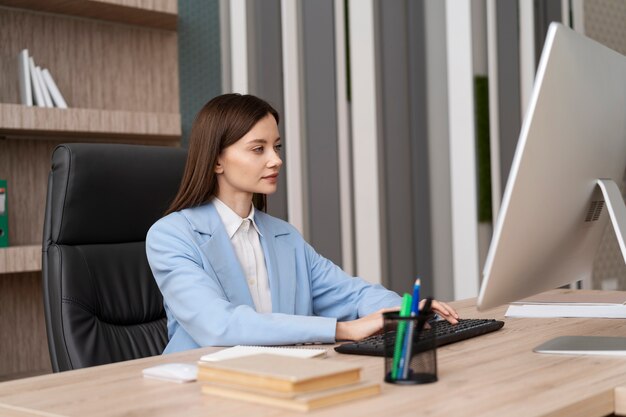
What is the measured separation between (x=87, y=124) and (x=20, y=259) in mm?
604

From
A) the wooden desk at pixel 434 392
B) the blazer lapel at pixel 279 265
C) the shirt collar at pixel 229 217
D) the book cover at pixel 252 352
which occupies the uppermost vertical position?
the shirt collar at pixel 229 217

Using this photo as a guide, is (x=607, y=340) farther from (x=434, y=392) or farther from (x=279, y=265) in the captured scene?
(x=279, y=265)

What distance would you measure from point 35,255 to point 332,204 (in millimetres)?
1173

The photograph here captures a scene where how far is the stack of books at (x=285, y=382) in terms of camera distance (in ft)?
3.01

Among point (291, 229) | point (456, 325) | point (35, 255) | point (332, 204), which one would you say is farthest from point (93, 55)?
point (456, 325)

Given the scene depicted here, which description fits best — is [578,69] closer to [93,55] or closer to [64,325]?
[64,325]

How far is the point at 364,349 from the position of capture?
1.26m

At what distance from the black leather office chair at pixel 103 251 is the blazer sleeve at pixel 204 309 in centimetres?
20

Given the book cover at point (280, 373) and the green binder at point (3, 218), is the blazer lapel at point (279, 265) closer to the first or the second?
the book cover at point (280, 373)

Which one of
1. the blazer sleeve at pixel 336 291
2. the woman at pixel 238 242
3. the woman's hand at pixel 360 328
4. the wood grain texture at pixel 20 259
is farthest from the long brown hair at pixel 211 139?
the wood grain texture at pixel 20 259

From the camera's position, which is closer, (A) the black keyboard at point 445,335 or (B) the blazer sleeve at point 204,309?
(A) the black keyboard at point 445,335

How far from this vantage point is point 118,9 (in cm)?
351

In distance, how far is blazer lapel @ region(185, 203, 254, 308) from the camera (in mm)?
1661

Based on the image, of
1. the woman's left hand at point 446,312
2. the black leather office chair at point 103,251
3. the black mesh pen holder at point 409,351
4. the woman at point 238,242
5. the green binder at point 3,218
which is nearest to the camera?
the black mesh pen holder at point 409,351
